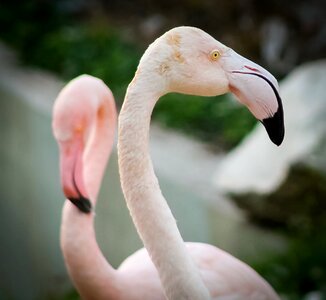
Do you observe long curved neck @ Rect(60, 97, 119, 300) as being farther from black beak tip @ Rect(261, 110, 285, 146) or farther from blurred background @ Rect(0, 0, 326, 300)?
blurred background @ Rect(0, 0, 326, 300)

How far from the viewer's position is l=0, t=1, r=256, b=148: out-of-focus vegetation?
576 centimetres

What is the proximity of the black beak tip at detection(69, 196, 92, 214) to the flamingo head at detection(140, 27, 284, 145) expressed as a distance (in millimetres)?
840

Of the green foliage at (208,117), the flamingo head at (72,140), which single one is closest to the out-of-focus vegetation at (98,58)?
the green foliage at (208,117)

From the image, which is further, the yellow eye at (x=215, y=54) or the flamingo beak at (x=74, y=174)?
the flamingo beak at (x=74, y=174)

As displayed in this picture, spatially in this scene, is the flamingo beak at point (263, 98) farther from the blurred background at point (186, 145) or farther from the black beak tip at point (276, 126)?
the blurred background at point (186, 145)

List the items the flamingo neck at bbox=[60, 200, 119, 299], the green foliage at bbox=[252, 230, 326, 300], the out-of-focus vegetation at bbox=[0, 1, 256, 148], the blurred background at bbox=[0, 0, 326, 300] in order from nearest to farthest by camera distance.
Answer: the flamingo neck at bbox=[60, 200, 119, 299]
the green foliage at bbox=[252, 230, 326, 300]
the blurred background at bbox=[0, 0, 326, 300]
the out-of-focus vegetation at bbox=[0, 1, 256, 148]

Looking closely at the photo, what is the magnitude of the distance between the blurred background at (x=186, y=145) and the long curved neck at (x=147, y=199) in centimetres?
204

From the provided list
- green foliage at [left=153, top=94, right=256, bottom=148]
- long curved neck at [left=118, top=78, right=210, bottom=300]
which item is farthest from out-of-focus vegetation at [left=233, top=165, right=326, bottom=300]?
long curved neck at [left=118, top=78, right=210, bottom=300]

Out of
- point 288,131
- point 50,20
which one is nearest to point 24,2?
point 50,20

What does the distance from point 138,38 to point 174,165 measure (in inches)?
121

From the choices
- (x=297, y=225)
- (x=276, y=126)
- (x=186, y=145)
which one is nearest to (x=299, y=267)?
(x=297, y=225)

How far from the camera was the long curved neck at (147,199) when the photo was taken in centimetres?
172

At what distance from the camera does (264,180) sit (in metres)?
4.32

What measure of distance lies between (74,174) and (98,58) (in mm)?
4758
